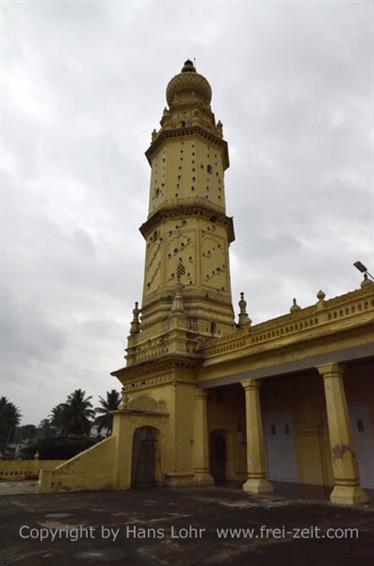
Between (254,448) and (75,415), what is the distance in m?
35.9

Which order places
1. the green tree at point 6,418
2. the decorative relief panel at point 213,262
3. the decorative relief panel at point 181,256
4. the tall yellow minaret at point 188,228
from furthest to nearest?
the green tree at point 6,418 → the decorative relief panel at point 213,262 → the decorative relief panel at point 181,256 → the tall yellow minaret at point 188,228

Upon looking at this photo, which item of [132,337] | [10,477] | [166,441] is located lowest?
[10,477]

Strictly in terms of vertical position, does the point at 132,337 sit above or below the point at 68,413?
above

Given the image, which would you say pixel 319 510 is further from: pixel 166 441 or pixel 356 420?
pixel 166 441

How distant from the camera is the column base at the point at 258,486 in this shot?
1509 centimetres

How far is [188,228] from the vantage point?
1021 inches

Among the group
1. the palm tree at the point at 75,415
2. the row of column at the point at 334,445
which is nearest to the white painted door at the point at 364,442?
the row of column at the point at 334,445

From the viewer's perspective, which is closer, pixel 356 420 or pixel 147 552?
pixel 147 552

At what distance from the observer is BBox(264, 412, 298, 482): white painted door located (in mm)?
18734

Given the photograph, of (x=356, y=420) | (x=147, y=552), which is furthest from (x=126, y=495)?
(x=356, y=420)

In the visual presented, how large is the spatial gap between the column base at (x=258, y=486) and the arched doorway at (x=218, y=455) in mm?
5292

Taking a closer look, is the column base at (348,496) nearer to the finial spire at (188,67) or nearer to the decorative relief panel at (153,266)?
the decorative relief panel at (153,266)

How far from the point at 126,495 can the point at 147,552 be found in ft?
28.4

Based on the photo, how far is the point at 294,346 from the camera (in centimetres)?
1515
